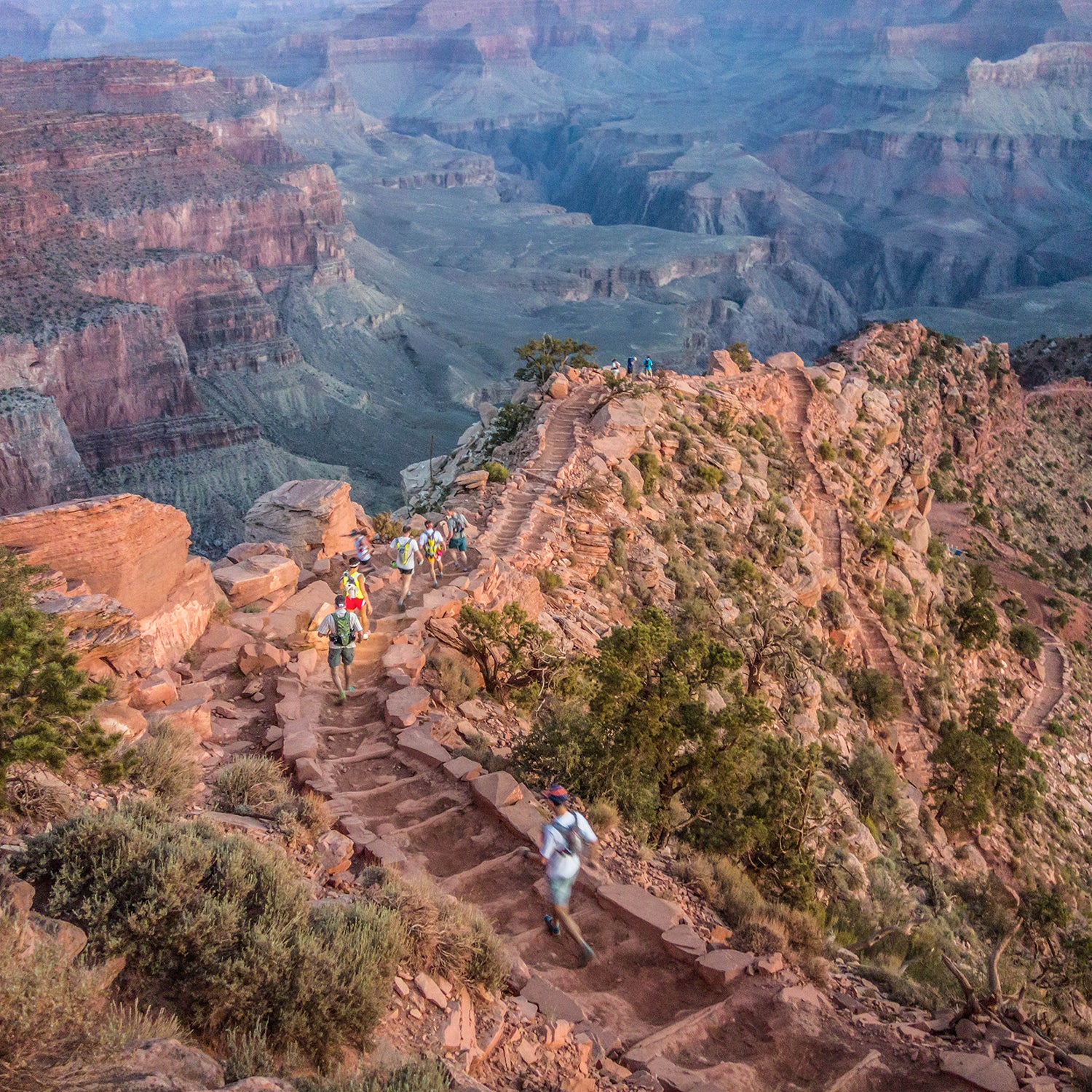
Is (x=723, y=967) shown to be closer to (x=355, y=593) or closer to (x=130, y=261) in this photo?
(x=355, y=593)

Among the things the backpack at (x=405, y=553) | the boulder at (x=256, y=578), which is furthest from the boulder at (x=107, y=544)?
the backpack at (x=405, y=553)

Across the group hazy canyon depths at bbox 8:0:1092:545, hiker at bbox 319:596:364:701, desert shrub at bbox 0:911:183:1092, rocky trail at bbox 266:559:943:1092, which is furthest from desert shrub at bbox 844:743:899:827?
hazy canyon depths at bbox 8:0:1092:545

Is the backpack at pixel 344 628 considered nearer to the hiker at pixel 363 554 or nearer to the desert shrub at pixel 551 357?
the hiker at pixel 363 554

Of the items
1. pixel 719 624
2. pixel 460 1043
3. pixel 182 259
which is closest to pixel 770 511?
pixel 719 624

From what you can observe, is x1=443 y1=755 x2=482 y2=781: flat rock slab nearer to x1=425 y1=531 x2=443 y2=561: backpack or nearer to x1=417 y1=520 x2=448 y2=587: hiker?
x1=417 y1=520 x2=448 y2=587: hiker

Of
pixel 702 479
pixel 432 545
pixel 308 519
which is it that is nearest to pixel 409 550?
pixel 432 545

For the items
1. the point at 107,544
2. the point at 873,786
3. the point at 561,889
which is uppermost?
the point at 107,544
